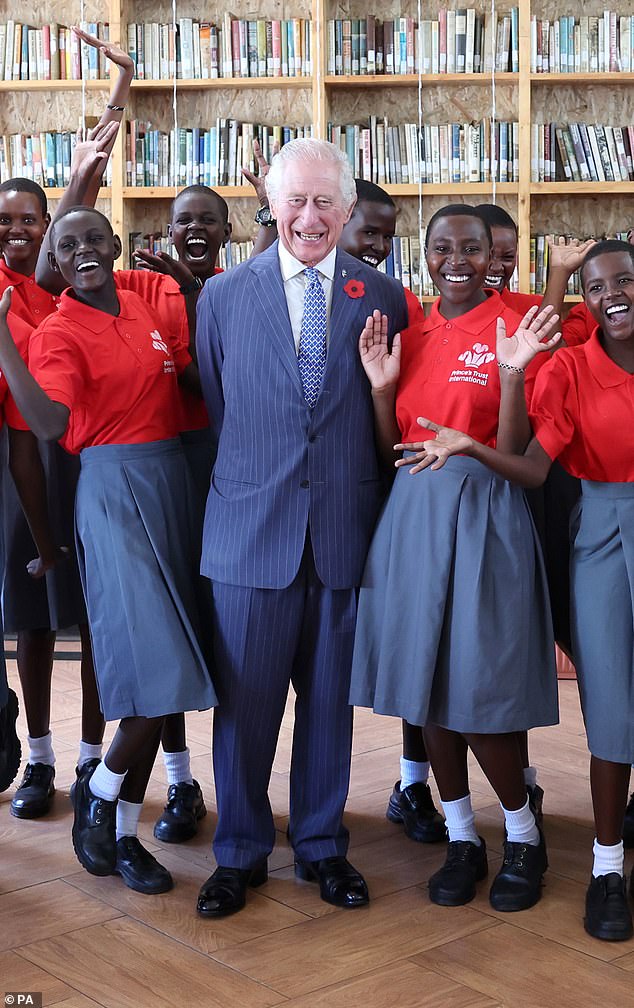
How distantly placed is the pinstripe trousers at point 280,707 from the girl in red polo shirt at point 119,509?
95 mm

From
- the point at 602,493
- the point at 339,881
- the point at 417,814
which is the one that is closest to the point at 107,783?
the point at 339,881

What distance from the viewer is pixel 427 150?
5.53m

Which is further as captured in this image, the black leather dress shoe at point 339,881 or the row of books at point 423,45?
the row of books at point 423,45

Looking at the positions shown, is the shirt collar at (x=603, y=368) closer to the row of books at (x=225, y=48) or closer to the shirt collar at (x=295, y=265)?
the shirt collar at (x=295, y=265)

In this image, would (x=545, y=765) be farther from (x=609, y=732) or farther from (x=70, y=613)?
(x=70, y=613)

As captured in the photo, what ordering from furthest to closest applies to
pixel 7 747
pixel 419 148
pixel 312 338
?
pixel 419 148
pixel 7 747
pixel 312 338

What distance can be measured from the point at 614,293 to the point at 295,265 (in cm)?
67

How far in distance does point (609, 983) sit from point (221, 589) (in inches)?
43.5

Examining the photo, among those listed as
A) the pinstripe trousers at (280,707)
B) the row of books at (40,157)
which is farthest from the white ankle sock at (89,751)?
the row of books at (40,157)

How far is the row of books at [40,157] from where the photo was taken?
5.68 meters

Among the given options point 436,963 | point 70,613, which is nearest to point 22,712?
point 70,613

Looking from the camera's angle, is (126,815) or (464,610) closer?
(464,610)

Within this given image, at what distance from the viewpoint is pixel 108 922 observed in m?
2.58

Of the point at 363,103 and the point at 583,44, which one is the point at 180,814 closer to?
the point at 363,103
